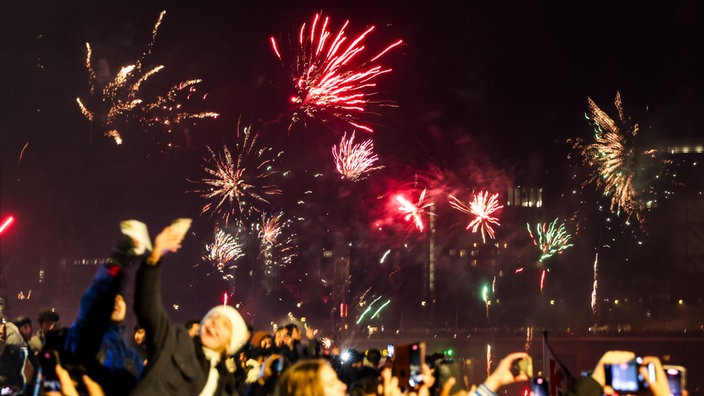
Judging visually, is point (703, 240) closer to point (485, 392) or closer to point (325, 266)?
point (325, 266)

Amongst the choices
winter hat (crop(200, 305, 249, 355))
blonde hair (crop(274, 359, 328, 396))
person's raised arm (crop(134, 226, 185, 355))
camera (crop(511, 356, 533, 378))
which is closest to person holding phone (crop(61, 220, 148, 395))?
person's raised arm (crop(134, 226, 185, 355))

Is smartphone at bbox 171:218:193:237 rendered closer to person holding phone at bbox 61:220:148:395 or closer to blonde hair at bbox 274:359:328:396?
person holding phone at bbox 61:220:148:395

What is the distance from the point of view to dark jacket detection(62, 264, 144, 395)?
523 centimetres

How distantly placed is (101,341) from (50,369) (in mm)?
425

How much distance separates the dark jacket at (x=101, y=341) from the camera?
5234 millimetres

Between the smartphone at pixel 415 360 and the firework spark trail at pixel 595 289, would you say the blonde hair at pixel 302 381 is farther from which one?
the firework spark trail at pixel 595 289

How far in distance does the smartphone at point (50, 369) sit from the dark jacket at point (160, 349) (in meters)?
0.48

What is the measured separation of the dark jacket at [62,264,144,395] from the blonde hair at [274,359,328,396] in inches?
53.6

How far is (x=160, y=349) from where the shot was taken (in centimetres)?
522

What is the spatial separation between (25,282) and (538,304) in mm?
54665

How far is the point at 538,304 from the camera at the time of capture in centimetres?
8488

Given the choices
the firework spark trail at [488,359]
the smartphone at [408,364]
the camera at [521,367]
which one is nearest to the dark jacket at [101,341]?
the smartphone at [408,364]

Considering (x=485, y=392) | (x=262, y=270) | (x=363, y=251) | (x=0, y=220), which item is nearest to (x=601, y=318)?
(x=363, y=251)

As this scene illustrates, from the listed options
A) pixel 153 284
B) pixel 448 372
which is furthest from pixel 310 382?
pixel 448 372
